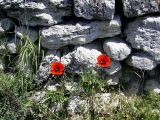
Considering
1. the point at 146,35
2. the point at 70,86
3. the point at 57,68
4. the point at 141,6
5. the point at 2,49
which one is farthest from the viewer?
the point at 2,49

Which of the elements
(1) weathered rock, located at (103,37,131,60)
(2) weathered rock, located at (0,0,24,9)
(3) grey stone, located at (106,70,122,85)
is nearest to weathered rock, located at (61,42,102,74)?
(1) weathered rock, located at (103,37,131,60)

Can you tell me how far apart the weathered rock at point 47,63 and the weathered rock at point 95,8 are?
54cm

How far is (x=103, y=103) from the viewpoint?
419 centimetres

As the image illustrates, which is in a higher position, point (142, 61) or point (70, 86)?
point (142, 61)

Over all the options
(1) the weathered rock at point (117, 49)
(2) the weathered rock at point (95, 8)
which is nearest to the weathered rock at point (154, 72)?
(1) the weathered rock at point (117, 49)

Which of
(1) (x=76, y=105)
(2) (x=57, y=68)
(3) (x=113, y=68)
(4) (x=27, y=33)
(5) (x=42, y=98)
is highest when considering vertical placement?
(4) (x=27, y=33)

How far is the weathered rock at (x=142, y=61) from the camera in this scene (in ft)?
13.9

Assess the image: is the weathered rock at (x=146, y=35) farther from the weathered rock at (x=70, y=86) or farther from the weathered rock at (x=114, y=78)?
the weathered rock at (x=70, y=86)

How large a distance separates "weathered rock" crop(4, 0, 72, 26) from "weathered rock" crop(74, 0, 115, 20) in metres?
0.14

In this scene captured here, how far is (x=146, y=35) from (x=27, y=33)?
1286 millimetres

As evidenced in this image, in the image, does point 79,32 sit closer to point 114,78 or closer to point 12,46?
point 114,78

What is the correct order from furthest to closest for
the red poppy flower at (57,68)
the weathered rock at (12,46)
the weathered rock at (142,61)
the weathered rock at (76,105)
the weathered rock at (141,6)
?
the weathered rock at (12,46)
the weathered rock at (142,61)
the weathered rock at (76,105)
the weathered rock at (141,6)
the red poppy flower at (57,68)

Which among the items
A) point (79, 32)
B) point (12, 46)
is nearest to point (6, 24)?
point (12, 46)

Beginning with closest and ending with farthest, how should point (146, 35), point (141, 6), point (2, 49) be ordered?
1. point (141, 6)
2. point (146, 35)
3. point (2, 49)
